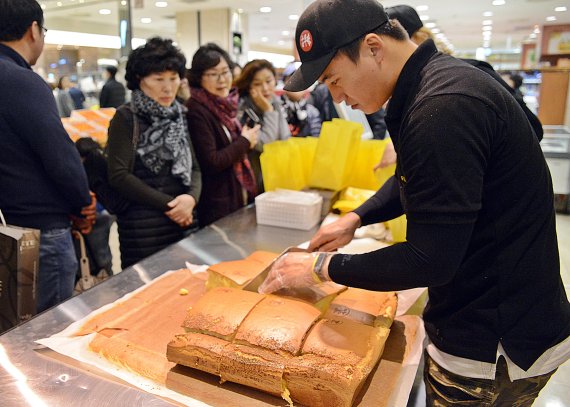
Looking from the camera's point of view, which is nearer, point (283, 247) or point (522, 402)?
point (522, 402)

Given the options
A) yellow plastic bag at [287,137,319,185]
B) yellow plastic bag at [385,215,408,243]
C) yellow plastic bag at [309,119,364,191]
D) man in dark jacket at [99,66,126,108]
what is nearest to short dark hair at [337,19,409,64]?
yellow plastic bag at [385,215,408,243]

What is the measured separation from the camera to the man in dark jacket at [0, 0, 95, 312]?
5.45ft

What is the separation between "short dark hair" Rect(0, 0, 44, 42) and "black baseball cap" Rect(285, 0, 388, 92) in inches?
48.5

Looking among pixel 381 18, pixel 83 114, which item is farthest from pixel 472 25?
pixel 381 18

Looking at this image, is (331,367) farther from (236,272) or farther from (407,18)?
(407,18)

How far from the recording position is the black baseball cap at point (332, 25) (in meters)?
0.95

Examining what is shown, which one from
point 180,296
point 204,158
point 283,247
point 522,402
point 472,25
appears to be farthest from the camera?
point 472,25

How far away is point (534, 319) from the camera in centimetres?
97

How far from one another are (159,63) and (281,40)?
62.8 feet

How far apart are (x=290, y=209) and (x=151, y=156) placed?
678mm

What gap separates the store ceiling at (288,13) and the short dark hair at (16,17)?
16.9 feet

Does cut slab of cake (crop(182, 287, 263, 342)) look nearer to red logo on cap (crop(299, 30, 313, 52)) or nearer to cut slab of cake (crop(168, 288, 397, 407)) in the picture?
cut slab of cake (crop(168, 288, 397, 407))

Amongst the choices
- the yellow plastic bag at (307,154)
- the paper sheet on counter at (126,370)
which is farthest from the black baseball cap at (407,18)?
the paper sheet on counter at (126,370)

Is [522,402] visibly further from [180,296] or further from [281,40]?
[281,40]
